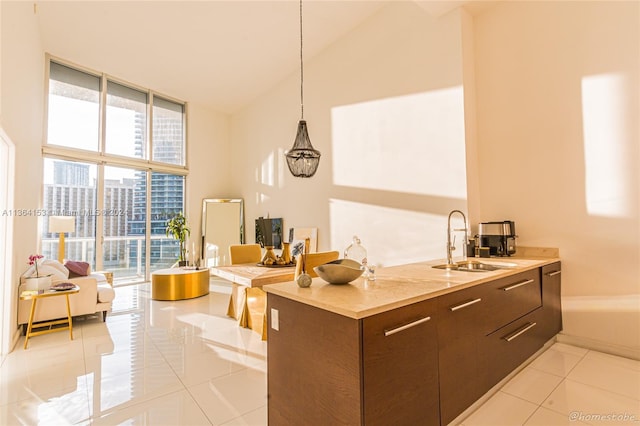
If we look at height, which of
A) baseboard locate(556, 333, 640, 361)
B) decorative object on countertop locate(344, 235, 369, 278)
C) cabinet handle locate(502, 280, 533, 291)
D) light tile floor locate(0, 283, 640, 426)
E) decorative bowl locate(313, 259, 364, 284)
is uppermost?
decorative object on countertop locate(344, 235, 369, 278)

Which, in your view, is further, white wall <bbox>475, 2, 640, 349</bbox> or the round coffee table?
the round coffee table

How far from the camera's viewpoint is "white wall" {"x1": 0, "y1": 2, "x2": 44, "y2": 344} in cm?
280

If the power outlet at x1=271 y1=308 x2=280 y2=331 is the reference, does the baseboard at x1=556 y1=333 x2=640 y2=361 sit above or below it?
below

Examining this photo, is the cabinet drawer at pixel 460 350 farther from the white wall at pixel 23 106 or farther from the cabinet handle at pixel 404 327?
the white wall at pixel 23 106

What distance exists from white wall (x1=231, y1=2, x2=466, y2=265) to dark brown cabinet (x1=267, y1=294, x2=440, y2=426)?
2.28m

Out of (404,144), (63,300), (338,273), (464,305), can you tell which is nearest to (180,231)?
(63,300)

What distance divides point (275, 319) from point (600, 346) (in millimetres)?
3030

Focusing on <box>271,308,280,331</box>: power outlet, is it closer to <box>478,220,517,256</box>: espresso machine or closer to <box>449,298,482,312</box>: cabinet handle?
<box>449,298,482,312</box>: cabinet handle

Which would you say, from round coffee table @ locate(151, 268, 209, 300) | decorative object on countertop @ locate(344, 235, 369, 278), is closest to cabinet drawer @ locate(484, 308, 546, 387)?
decorative object on countertop @ locate(344, 235, 369, 278)

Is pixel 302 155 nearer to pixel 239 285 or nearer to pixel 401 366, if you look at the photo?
pixel 239 285

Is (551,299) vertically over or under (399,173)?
under

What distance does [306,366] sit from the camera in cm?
145

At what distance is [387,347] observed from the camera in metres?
1.32

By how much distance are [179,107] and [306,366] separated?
735cm
